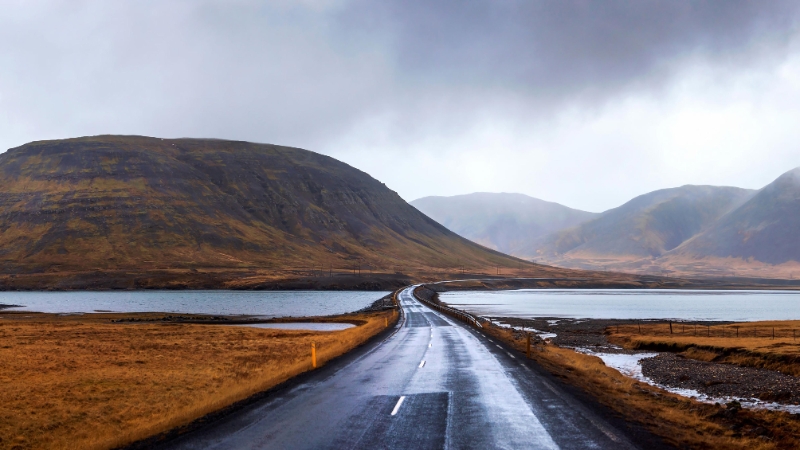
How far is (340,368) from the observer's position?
26.4 metres

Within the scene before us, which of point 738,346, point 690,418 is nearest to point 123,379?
point 690,418

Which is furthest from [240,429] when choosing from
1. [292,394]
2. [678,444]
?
[678,444]

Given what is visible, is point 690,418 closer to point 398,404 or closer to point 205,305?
point 398,404

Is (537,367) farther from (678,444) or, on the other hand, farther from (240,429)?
(240,429)

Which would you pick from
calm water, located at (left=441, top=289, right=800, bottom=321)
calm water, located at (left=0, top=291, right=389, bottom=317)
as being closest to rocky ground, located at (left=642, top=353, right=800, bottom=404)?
calm water, located at (left=441, top=289, right=800, bottom=321)

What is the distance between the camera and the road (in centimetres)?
1323

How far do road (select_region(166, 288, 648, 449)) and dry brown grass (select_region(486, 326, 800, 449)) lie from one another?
135cm

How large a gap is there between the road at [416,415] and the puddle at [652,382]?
278 inches

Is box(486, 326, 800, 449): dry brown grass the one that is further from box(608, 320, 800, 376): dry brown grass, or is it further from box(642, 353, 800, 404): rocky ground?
box(608, 320, 800, 376): dry brown grass

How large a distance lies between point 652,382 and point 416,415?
17.8 meters

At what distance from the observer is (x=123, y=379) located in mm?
26906

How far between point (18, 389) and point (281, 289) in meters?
158

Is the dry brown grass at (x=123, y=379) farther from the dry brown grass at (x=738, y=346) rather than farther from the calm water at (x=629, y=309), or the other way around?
the calm water at (x=629, y=309)

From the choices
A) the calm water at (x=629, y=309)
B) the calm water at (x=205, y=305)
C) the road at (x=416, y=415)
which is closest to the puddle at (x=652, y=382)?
the road at (x=416, y=415)
